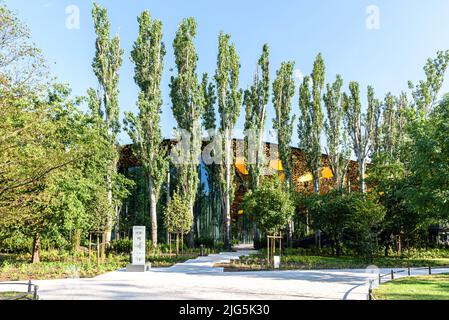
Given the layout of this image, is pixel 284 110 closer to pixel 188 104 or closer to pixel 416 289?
pixel 188 104

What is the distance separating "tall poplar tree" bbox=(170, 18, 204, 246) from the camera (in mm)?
30719

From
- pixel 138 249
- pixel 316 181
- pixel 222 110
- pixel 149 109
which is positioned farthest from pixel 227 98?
pixel 138 249

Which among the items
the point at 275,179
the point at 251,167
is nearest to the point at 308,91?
the point at 251,167

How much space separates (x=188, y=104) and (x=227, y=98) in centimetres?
329

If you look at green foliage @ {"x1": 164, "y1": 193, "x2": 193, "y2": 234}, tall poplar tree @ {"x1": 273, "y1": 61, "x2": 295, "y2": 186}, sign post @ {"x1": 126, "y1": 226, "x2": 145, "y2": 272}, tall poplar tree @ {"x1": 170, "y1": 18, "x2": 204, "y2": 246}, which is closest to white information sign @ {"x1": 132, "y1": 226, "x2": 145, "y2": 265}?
sign post @ {"x1": 126, "y1": 226, "x2": 145, "y2": 272}

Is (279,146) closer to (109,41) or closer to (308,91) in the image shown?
A: (308,91)

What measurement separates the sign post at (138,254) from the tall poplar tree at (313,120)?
19521 mm

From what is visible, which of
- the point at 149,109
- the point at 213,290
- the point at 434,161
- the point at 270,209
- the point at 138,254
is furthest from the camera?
the point at 149,109

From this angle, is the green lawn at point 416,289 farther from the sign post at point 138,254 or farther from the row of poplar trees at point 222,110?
the row of poplar trees at point 222,110

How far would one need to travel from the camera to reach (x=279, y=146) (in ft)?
111

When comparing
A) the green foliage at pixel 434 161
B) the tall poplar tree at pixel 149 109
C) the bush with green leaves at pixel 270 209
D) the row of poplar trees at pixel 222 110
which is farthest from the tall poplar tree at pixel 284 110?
the green foliage at pixel 434 161

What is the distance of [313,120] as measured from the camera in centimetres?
3425

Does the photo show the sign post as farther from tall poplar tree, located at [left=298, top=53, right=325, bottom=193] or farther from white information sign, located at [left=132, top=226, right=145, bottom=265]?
tall poplar tree, located at [left=298, top=53, right=325, bottom=193]

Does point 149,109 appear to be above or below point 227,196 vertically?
above
